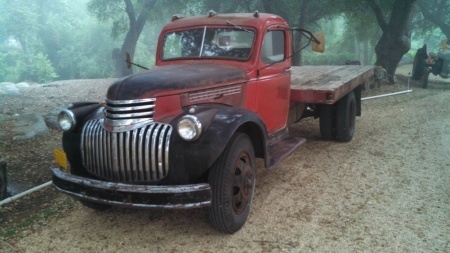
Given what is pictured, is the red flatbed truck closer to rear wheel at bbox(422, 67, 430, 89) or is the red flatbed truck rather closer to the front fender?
the front fender

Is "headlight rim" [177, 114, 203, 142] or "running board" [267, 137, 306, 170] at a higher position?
"headlight rim" [177, 114, 203, 142]

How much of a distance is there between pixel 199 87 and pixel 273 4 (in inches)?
503

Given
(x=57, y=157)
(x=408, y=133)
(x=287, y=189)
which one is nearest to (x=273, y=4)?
(x=408, y=133)

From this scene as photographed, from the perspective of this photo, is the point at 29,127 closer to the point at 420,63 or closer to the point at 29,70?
the point at 420,63

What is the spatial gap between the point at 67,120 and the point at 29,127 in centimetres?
409

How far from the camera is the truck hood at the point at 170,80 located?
9.79ft

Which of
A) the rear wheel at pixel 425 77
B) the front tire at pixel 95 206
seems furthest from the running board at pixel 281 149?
the rear wheel at pixel 425 77

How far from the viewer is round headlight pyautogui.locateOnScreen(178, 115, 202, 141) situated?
9.03 feet

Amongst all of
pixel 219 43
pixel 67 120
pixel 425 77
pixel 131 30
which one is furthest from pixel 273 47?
pixel 131 30

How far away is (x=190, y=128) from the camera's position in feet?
9.09

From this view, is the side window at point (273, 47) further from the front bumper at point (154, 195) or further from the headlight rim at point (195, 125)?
the front bumper at point (154, 195)

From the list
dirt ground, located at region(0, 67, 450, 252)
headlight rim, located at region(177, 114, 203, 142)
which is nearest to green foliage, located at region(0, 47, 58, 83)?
dirt ground, located at region(0, 67, 450, 252)

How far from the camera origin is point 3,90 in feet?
44.7

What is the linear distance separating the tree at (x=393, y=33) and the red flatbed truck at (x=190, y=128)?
31.7ft
